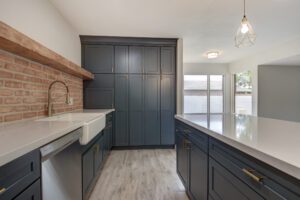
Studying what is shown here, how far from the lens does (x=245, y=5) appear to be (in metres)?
2.56

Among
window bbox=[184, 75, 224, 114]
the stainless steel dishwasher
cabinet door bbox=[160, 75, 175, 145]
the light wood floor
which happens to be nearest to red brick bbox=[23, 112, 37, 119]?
the stainless steel dishwasher

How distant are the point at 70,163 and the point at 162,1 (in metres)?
2.27

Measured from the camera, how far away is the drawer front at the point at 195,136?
57.0 inches

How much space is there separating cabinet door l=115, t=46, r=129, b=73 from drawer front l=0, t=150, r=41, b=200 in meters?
3.21

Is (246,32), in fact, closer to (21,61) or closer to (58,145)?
(58,145)

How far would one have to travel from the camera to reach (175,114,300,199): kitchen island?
0.67 m

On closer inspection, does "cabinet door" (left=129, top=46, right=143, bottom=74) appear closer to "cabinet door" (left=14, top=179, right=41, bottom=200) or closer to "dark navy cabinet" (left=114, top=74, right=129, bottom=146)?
"dark navy cabinet" (left=114, top=74, right=129, bottom=146)

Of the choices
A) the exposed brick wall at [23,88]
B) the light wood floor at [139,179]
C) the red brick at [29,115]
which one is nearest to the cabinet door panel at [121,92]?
the light wood floor at [139,179]

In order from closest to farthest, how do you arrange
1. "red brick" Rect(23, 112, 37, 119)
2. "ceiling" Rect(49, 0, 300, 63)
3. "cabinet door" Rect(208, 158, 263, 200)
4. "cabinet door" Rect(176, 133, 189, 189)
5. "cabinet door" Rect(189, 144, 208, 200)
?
"cabinet door" Rect(208, 158, 263, 200)
"cabinet door" Rect(189, 144, 208, 200)
"red brick" Rect(23, 112, 37, 119)
"cabinet door" Rect(176, 133, 189, 189)
"ceiling" Rect(49, 0, 300, 63)

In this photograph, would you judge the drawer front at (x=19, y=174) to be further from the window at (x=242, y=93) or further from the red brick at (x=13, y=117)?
the window at (x=242, y=93)

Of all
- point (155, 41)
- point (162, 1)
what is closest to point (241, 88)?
point (155, 41)

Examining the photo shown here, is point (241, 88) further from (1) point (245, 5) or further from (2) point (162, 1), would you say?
(2) point (162, 1)

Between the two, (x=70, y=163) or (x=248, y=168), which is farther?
(x=70, y=163)

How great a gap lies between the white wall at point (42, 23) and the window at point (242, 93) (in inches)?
226
